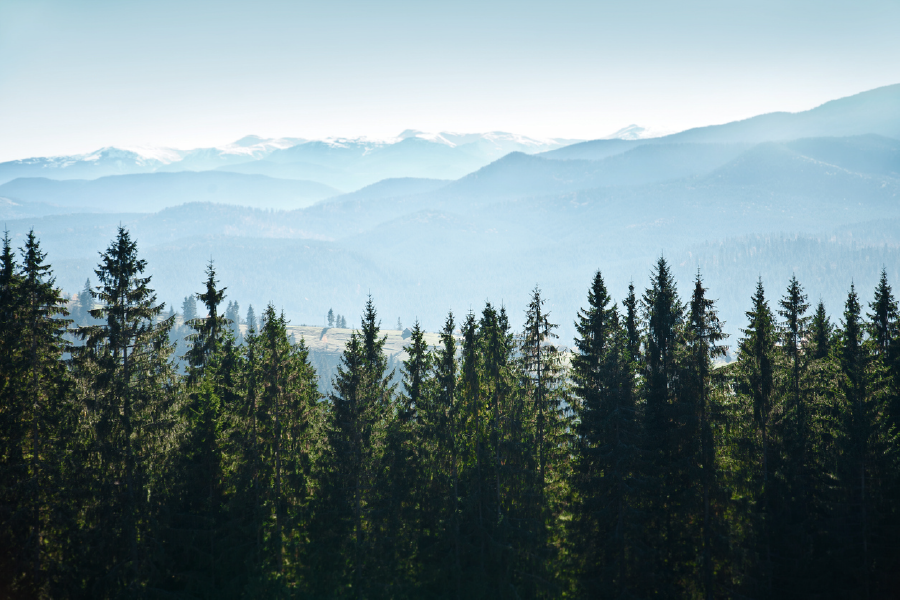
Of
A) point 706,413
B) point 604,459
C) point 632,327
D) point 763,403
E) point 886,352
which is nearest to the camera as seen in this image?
point 706,413

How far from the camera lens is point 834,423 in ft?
120

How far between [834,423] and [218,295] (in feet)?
115

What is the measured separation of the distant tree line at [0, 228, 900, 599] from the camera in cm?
3262

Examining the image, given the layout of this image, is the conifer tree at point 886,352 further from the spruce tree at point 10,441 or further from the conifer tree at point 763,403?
the spruce tree at point 10,441

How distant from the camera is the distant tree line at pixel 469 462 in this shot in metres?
32.6

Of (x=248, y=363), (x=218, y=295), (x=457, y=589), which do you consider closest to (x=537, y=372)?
(x=457, y=589)

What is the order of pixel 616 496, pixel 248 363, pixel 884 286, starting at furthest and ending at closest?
pixel 884 286 < pixel 248 363 < pixel 616 496

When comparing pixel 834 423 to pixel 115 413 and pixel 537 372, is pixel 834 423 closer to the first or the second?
pixel 537 372

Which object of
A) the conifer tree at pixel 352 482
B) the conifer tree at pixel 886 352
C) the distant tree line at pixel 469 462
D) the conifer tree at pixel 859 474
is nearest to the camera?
the distant tree line at pixel 469 462

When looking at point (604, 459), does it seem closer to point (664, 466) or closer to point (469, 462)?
point (664, 466)

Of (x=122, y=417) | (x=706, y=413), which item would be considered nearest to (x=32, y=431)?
(x=122, y=417)

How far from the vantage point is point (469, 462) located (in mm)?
37812

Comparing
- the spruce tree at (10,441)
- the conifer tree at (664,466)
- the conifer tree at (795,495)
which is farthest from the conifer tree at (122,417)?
the conifer tree at (795,495)

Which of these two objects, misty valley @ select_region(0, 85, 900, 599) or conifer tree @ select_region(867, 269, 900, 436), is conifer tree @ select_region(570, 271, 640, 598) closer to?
misty valley @ select_region(0, 85, 900, 599)
